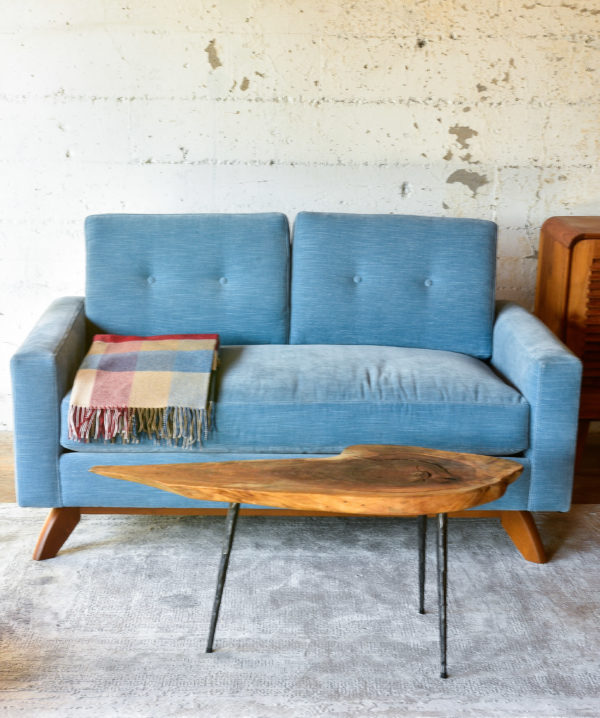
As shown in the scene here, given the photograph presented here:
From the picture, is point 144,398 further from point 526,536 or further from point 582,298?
point 582,298

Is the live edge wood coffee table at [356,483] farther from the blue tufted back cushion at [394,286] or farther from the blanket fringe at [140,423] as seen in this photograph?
the blue tufted back cushion at [394,286]

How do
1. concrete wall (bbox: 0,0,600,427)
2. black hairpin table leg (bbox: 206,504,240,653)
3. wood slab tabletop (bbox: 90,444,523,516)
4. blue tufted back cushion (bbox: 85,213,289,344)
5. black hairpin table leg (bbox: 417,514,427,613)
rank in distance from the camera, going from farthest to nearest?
concrete wall (bbox: 0,0,600,427) < blue tufted back cushion (bbox: 85,213,289,344) < black hairpin table leg (bbox: 417,514,427,613) < black hairpin table leg (bbox: 206,504,240,653) < wood slab tabletop (bbox: 90,444,523,516)

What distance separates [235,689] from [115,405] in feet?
2.66

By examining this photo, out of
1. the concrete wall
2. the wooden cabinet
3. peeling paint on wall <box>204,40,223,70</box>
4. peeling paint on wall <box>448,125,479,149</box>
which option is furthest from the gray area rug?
peeling paint on wall <box>204,40,223,70</box>

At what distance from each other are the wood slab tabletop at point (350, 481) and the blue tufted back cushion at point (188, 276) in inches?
37.3

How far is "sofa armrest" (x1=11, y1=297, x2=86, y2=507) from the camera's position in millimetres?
2131

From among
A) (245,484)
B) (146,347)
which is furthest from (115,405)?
(245,484)

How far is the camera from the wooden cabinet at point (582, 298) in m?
2.64

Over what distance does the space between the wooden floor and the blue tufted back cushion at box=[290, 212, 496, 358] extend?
1.89 ft

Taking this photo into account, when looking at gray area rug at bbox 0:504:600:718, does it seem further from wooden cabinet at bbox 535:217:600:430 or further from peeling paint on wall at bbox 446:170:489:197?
peeling paint on wall at bbox 446:170:489:197

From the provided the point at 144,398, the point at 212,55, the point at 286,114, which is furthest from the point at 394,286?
the point at 212,55

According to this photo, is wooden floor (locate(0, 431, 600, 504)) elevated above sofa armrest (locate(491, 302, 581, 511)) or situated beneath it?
situated beneath

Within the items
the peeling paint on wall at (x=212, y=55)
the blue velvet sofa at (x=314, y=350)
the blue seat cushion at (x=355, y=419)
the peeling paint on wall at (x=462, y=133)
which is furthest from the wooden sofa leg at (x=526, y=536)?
the peeling paint on wall at (x=212, y=55)

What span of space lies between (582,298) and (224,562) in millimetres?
1557
